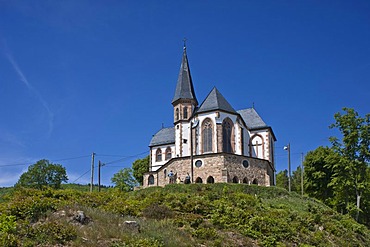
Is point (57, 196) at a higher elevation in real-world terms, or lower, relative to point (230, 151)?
lower

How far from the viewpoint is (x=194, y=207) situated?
23.0m

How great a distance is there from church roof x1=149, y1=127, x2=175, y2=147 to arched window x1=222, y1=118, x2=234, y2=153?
431 inches

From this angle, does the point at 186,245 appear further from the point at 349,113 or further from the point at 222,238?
the point at 349,113

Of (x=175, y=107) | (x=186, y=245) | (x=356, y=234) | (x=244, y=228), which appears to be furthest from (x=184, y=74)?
(x=186, y=245)

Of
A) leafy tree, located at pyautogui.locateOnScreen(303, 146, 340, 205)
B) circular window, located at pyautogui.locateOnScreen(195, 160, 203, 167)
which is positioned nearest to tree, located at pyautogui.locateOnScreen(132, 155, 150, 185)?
circular window, located at pyautogui.locateOnScreen(195, 160, 203, 167)

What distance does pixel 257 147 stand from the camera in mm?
53406

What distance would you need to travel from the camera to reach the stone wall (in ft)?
147

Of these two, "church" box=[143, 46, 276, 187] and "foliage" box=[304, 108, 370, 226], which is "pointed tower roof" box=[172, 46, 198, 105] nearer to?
"church" box=[143, 46, 276, 187]

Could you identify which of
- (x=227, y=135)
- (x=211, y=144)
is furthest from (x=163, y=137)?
(x=227, y=135)

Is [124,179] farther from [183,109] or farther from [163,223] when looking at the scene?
[163,223]

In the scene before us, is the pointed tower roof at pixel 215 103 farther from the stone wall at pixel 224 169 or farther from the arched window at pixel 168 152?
the arched window at pixel 168 152

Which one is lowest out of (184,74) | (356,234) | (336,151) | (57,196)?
(356,234)

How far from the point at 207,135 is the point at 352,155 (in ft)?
48.6

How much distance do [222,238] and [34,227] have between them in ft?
25.2
